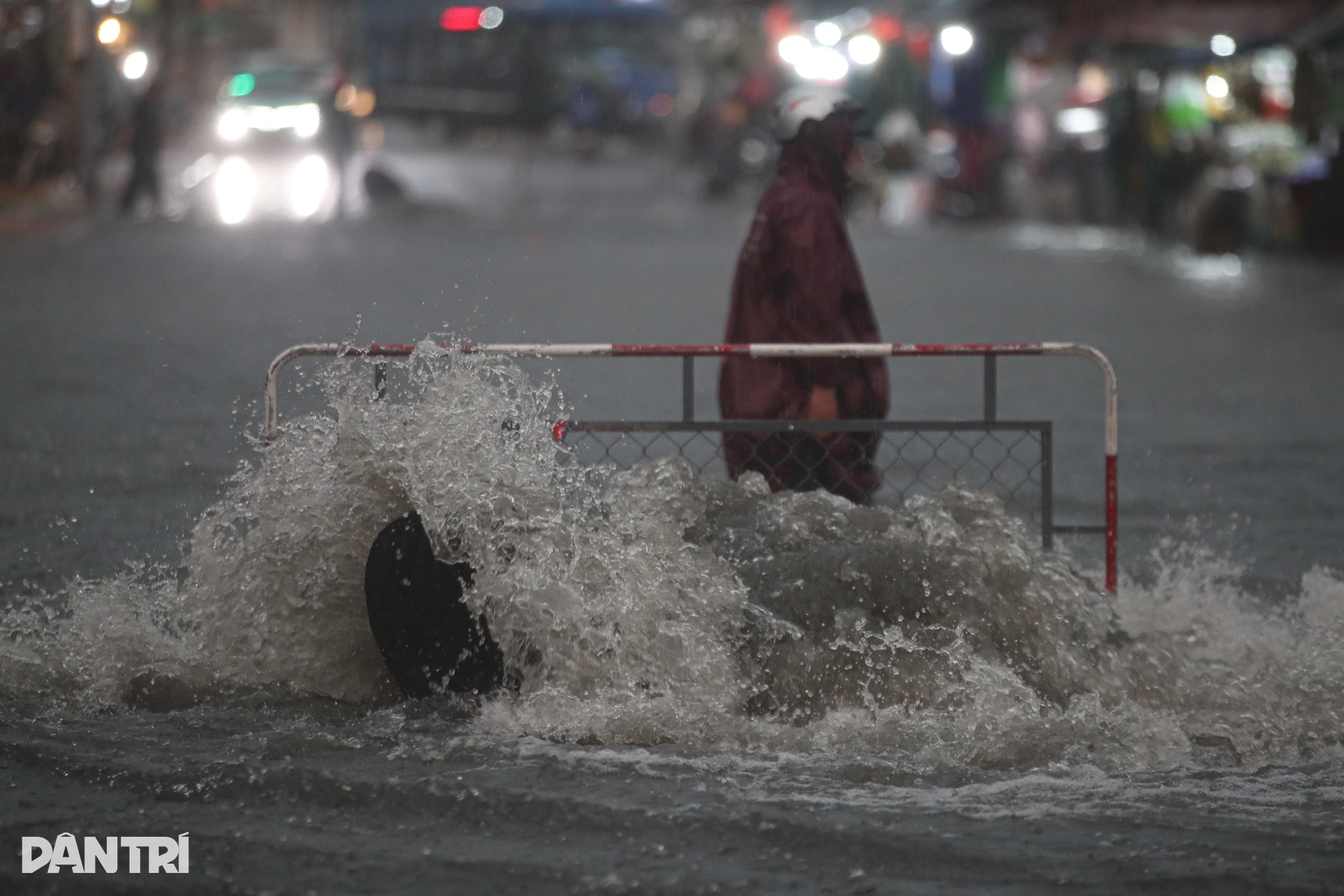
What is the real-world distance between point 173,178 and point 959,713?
31476 mm

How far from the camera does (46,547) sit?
743 centimetres

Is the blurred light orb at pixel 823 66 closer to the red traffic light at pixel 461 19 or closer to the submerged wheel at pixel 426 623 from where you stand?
the red traffic light at pixel 461 19

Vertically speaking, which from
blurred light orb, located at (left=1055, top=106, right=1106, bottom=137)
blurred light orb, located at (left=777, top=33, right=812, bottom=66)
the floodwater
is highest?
blurred light orb, located at (left=777, top=33, right=812, bottom=66)

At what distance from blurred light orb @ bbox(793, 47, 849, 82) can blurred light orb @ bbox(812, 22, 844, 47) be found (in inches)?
6.6

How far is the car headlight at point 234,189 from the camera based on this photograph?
89.5ft

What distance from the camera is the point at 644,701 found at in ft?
17.6

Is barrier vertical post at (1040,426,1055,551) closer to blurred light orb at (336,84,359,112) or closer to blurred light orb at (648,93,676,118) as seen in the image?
blurred light orb at (336,84,359,112)

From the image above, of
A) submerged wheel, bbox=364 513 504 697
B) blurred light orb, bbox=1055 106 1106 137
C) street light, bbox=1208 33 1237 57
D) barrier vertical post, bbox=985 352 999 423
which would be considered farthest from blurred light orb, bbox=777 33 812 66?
submerged wheel, bbox=364 513 504 697

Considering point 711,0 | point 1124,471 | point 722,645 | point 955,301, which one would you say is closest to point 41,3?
point 955,301

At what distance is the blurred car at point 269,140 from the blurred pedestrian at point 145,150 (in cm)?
327

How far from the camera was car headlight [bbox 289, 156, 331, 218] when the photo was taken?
1134 inches

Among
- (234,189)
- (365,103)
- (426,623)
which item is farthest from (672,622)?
(365,103)

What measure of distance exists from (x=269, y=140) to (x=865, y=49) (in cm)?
1260

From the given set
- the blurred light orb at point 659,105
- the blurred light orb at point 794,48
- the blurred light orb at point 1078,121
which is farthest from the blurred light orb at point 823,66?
the blurred light orb at point 1078,121
